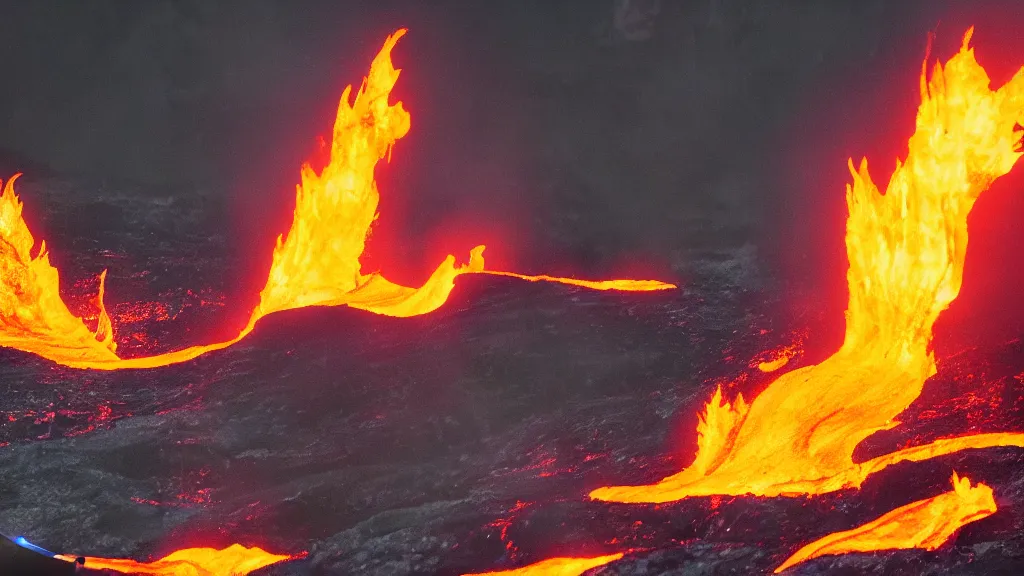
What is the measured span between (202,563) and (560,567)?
2106 millimetres

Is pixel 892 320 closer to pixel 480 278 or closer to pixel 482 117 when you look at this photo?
pixel 480 278

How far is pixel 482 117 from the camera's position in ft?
18.7

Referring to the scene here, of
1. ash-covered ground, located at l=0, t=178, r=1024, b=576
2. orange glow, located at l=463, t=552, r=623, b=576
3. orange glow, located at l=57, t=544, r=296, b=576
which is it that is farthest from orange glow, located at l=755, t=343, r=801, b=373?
orange glow, located at l=57, t=544, r=296, b=576

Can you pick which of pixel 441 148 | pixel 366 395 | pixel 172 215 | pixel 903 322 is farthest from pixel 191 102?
pixel 903 322

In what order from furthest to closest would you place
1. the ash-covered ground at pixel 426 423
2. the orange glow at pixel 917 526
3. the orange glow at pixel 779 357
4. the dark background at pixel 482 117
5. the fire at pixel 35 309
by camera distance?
the dark background at pixel 482 117 < the orange glow at pixel 779 357 < the fire at pixel 35 309 < the ash-covered ground at pixel 426 423 < the orange glow at pixel 917 526

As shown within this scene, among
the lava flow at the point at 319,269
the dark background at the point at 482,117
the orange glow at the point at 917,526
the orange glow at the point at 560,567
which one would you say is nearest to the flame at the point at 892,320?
the orange glow at the point at 917,526

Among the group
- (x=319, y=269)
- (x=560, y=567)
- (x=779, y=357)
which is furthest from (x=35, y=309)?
(x=779, y=357)

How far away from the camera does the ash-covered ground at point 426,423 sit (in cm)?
481

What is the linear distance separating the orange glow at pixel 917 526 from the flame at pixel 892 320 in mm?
247

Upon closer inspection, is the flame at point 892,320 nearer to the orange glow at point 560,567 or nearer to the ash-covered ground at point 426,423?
the ash-covered ground at point 426,423

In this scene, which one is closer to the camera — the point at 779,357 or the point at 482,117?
the point at 779,357

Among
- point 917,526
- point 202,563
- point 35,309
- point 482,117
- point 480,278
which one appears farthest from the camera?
point 482,117

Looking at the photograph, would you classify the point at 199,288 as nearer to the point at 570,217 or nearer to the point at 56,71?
the point at 56,71

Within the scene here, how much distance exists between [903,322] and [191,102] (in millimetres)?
4705
